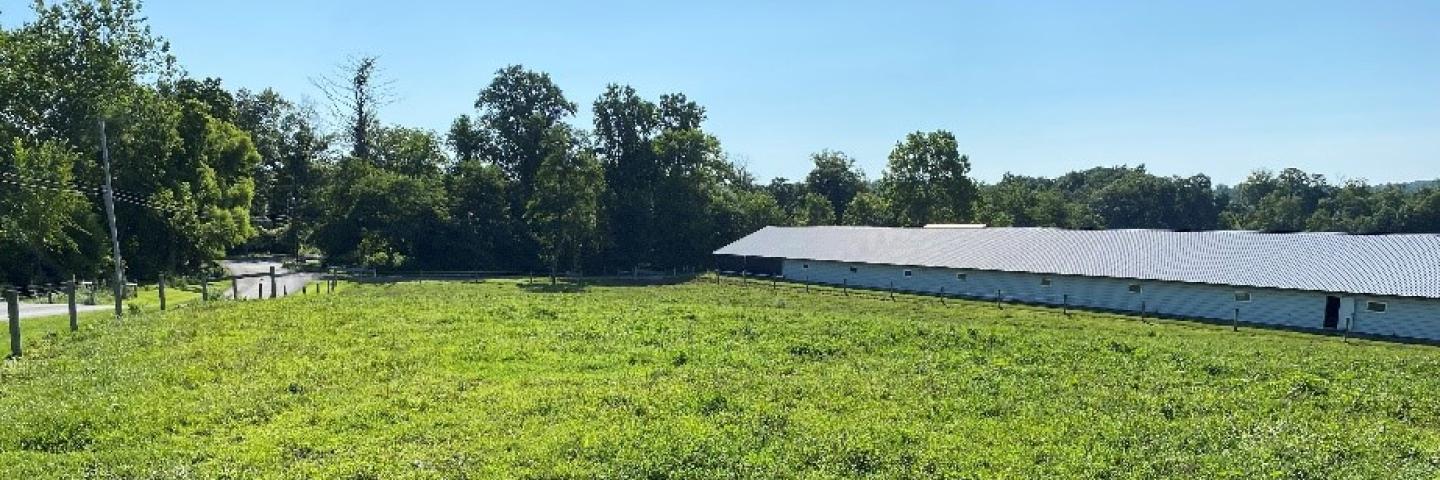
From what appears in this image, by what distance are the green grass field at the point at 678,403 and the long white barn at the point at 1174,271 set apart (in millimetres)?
13762

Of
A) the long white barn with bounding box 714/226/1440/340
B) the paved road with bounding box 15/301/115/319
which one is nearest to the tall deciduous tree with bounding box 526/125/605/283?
the long white barn with bounding box 714/226/1440/340

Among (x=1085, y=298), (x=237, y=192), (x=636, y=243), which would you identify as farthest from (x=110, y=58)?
(x=1085, y=298)

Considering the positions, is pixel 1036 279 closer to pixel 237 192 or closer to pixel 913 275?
pixel 913 275

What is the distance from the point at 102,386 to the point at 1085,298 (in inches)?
1760

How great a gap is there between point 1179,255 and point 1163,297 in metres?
3.93

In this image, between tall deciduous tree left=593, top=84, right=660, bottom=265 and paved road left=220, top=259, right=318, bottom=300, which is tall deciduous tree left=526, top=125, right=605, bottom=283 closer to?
tall deciduous tree left=593, top=84, right=660, bottom=265

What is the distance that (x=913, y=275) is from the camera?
5612 centimetres

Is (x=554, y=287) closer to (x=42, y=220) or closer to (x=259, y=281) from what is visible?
(x=259, y=281)

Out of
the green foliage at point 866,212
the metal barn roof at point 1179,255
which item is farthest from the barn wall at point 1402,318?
the green foliage at point 866,212

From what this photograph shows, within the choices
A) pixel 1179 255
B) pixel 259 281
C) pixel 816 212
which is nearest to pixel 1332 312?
pixel 1179 255

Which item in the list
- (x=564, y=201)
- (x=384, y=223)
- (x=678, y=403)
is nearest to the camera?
(x=678, y=403)

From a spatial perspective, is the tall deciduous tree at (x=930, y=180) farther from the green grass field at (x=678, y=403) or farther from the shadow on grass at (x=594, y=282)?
the green grass field at (x=678, y=403)

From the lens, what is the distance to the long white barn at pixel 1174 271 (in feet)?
123

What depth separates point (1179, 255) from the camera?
46.4 meters
